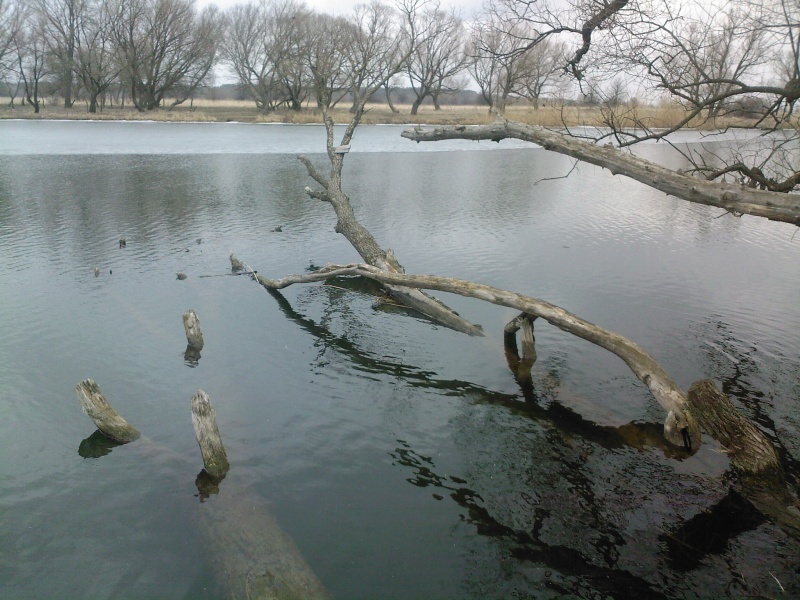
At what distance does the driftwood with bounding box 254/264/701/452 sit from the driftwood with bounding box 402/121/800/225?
1.77 metres

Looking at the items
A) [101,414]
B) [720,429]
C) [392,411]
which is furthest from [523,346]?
[101,414]

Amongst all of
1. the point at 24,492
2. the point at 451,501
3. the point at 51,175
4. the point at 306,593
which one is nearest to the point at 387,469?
the point at 451,501

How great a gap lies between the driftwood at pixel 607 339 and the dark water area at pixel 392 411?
0.41 metres

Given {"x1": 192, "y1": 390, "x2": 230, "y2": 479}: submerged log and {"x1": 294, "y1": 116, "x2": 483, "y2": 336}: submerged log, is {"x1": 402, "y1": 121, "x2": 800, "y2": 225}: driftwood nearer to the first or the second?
{"x1": 294, "y1": 116, "x2": 483, "y2": 336}: submerged log

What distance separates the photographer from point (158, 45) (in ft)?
193

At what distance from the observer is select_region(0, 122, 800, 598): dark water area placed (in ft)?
17.3

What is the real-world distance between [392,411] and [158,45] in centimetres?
6113

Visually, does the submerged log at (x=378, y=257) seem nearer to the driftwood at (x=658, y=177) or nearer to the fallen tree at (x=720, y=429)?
the fallen tree at (x=720, y=429)

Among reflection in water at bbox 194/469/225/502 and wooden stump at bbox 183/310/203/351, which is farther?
wooden stump at bbox 183/310/203/351

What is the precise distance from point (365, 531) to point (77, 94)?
67.2 metres

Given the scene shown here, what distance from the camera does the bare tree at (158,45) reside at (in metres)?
57.3

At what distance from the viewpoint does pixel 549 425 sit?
727 centimetres

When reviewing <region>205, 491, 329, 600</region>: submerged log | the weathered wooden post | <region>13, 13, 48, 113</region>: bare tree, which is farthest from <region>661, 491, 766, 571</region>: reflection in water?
<region>13, 13, 48, 113</region>: bare tree

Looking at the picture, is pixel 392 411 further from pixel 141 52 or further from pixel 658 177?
pixel 141 52
